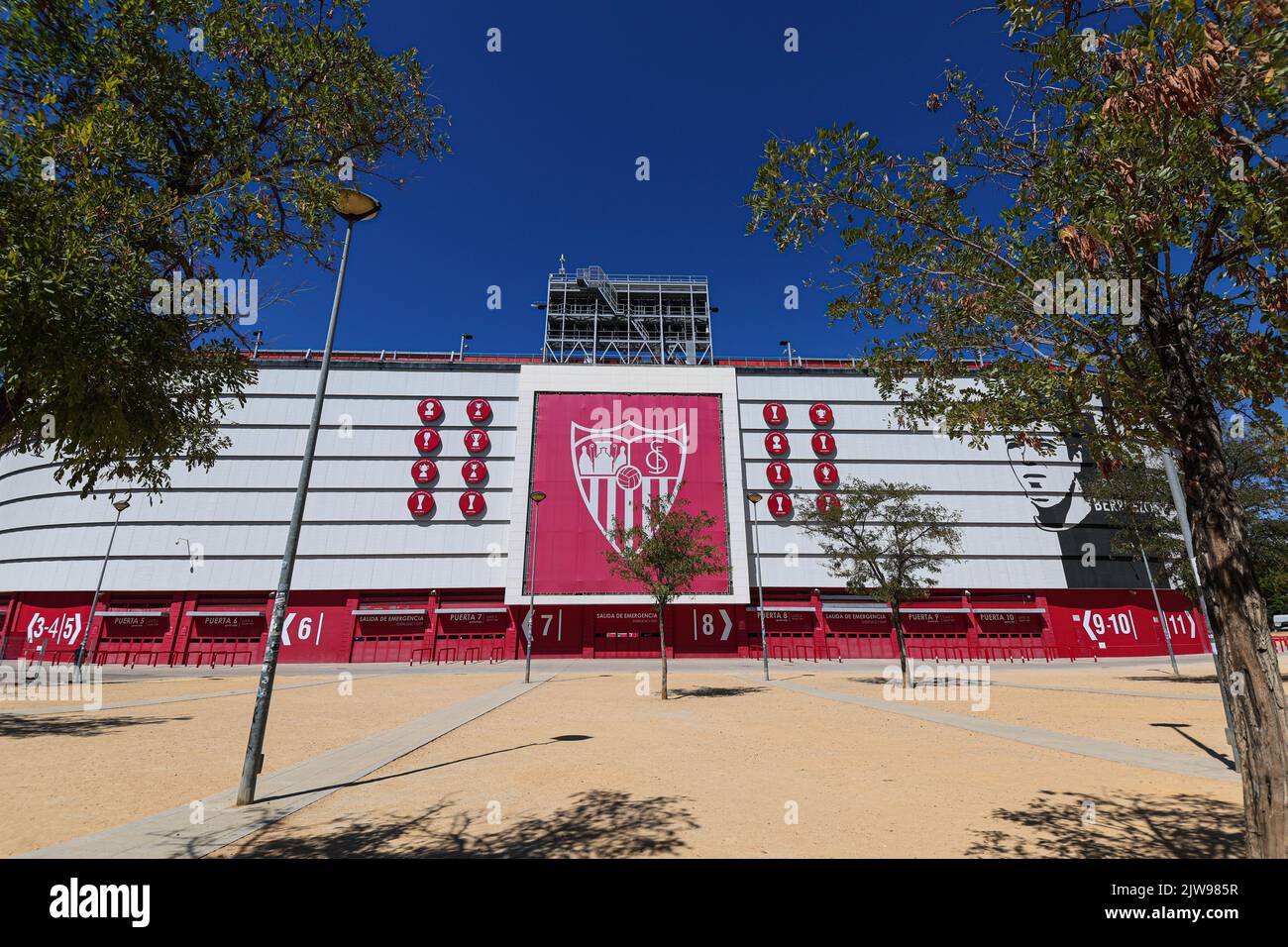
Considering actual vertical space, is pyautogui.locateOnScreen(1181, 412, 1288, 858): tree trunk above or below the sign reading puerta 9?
below

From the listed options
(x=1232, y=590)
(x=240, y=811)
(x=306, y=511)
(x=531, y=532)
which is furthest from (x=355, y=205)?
(x=306, y=511)

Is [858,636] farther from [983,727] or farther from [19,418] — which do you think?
[19,418]

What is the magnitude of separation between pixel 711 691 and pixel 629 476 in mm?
21610

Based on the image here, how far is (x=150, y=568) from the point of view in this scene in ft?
130

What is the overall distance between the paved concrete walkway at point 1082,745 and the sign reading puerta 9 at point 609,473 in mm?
23224

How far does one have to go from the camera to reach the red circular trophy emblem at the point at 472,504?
41.8 m

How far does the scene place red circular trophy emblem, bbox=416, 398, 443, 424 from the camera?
1732 inches

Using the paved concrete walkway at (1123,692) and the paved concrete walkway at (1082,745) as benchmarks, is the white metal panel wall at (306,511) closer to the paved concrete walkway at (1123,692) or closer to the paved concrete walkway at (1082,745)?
the paved concrete walkway at (1082,745)

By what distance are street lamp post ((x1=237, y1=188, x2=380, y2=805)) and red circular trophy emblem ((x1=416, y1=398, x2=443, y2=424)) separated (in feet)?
120
